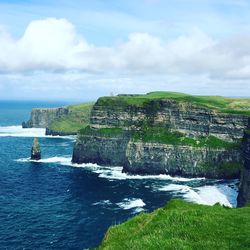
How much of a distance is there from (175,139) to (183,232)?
107 meters

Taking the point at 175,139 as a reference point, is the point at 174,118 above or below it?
above

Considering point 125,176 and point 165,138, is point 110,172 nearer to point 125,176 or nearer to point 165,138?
point 125,176

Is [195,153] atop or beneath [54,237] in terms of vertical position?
atop

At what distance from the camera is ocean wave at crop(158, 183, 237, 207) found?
99.8 meters

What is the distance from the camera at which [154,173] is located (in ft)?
446

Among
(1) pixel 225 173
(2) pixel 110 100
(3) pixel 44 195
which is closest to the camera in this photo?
(3) pixel 44 195

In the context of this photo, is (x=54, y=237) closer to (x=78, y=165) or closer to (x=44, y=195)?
(x=44, y=195)

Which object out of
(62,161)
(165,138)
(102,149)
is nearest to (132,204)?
Answer: (165,138)

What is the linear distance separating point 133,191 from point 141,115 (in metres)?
45.6

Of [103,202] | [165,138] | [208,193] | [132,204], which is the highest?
[165,138]

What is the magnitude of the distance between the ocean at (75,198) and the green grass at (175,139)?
12586 mm

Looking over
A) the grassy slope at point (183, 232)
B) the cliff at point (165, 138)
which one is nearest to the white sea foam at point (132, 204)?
the cliff at point (165, 138)

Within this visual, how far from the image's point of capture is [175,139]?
453ft

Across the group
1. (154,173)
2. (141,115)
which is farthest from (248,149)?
(141,115)
